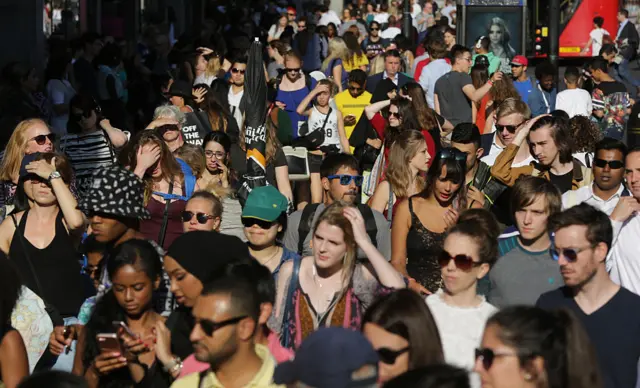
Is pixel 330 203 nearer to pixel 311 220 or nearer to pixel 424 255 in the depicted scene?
pixel 311 220

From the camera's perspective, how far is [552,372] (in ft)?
15.1

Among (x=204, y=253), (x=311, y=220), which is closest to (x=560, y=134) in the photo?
(x=311, y=220)

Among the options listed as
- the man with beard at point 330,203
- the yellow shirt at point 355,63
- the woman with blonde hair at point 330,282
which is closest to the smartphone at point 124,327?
the woman with blonde hair at point 330,282

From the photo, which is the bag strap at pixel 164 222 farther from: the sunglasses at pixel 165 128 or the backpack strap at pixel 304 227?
the sunglasses at pixel 165 128

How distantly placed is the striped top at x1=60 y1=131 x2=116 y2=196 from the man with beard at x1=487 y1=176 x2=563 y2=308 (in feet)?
12.5

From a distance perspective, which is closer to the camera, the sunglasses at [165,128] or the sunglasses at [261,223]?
the sunglasses at [261,223]

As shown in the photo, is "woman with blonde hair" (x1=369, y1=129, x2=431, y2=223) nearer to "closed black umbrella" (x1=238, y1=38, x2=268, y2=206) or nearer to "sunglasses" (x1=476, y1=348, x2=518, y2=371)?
"closed black umbrella" (x1=238, y1=38, x2=268, y2=206)

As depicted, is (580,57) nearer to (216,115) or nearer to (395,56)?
(395,56)

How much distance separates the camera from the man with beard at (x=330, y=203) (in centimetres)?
809

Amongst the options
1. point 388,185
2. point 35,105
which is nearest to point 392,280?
point 388,185

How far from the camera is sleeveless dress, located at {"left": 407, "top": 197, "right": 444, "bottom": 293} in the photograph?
7723 millimetres

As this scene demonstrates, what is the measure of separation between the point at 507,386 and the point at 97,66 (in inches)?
534

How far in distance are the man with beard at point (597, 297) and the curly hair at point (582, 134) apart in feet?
14.7

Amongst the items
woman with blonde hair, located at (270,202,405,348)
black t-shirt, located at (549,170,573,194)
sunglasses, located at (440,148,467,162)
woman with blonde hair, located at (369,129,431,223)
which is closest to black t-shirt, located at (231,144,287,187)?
woman with blonde hair, located at (369,129,431,223)
